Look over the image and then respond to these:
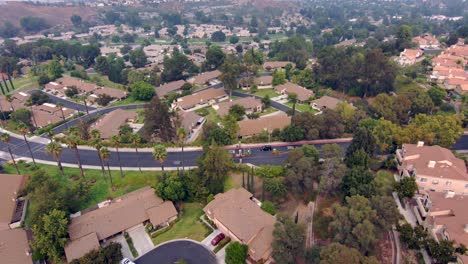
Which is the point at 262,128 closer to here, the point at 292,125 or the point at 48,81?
the point at 292,125

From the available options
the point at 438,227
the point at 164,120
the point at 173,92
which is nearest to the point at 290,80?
the point at 173,92

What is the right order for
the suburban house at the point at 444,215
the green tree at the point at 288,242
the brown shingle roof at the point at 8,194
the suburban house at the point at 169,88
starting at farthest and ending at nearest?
1. the suburban house at the point at 169,88
2. the brown shingle roof at the point at 8,194
3. the suburban house at the point at 444,215
4. the green tree at the point at 288,242

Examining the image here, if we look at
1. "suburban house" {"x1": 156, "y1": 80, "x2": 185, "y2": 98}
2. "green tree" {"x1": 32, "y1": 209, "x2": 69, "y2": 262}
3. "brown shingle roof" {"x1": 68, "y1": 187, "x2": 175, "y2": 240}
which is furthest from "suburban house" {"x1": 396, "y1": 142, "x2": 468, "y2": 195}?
"suburban house" {"x1": 156, "y1": 80, "x2": 185, "y2": 98}

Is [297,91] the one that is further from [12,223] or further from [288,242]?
[12,223]

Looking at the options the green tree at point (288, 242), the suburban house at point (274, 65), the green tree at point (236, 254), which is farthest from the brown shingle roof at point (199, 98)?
the green tree at point (288, 242)

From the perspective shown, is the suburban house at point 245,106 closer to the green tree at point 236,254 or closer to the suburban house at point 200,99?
the suburban house at point 200,99

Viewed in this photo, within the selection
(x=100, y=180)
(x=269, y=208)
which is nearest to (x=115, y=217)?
(x=100, y=180)
